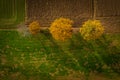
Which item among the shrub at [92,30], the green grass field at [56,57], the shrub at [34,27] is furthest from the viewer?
the shrub at [34,27]

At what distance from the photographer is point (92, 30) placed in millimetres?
4879

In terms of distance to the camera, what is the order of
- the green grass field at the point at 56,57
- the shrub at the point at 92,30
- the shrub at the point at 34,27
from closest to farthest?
the shrub at the point at 92,30 < the green grass field at the point at 56,57 < the shrub at the point at 34,27

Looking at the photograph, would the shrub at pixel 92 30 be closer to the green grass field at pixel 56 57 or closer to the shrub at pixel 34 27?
the green grass field at pixel 56 57

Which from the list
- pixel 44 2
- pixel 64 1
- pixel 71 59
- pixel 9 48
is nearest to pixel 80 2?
pixel 64 1

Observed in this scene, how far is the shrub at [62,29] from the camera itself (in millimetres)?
4969

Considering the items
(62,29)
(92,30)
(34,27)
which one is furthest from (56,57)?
(92,30)

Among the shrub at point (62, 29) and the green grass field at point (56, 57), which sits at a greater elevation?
the shrub at point (62, 29)

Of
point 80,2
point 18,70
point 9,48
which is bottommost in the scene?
point 18,70

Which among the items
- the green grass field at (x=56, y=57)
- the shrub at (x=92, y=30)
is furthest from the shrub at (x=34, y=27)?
the shrub at (x=92, y=30)

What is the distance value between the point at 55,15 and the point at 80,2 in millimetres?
478

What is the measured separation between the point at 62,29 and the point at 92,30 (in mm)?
486

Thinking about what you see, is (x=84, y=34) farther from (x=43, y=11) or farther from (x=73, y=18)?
(x=43, y=11)

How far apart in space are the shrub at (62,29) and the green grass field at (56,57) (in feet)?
0.49

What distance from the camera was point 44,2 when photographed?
5.24 meters
